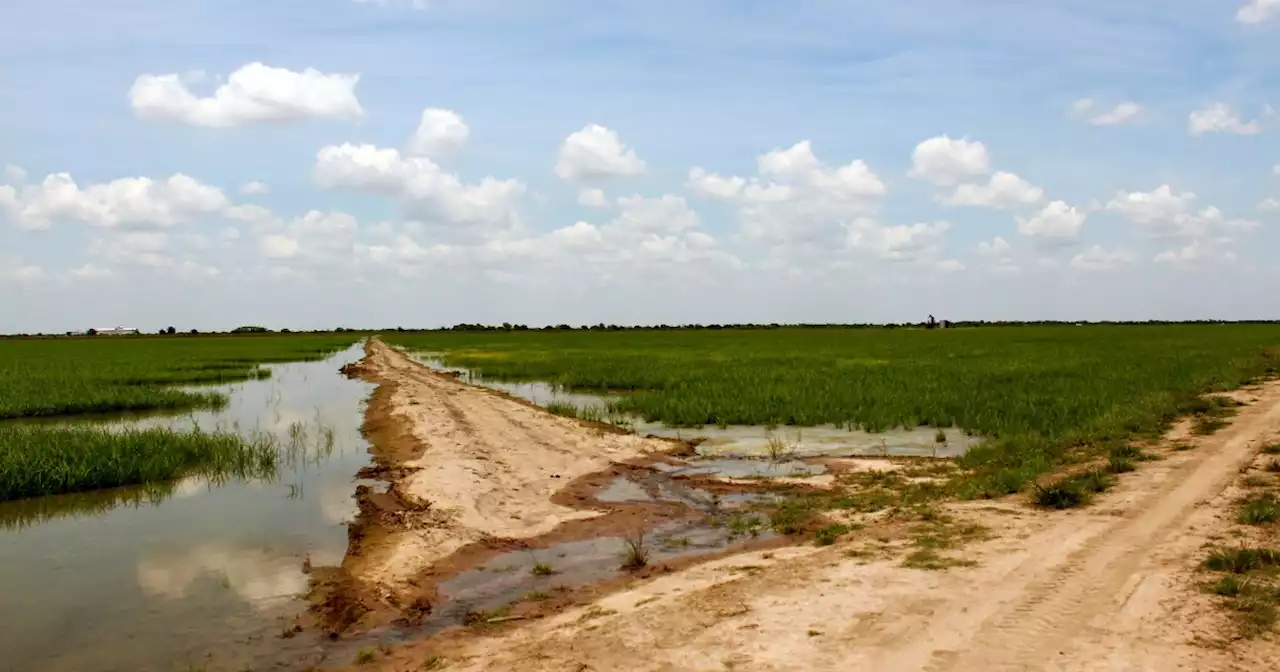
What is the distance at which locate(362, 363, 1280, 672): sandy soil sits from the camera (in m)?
5.53

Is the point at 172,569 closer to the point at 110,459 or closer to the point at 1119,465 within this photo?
the point at 110,459

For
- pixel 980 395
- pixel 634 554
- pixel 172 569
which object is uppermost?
pixel 980 395

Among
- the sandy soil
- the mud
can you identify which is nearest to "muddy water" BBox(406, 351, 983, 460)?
the mud

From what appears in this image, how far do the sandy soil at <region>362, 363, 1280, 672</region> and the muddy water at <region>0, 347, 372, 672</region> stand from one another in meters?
1.42

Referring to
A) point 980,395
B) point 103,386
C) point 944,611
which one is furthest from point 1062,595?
point 103,386

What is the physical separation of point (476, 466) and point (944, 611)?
957 cm

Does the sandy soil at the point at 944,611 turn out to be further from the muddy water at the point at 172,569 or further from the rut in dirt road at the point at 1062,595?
the muddy water at the point at 172,569

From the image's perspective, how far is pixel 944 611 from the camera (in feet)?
20.6

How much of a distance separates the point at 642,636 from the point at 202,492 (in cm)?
1006

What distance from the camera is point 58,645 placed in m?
6.91

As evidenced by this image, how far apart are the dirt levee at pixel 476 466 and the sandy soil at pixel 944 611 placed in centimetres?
47

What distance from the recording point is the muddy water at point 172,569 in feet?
22.2

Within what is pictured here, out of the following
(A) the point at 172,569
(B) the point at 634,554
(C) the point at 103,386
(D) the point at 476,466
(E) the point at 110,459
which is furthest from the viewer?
(C) the point at 103,386

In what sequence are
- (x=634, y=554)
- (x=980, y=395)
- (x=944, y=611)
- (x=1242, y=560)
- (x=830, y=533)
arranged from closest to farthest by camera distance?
(x=944, y=611), (x=1242, y=560), (x=634, y=554), (x=830, y=533), (x=980, y=395)
